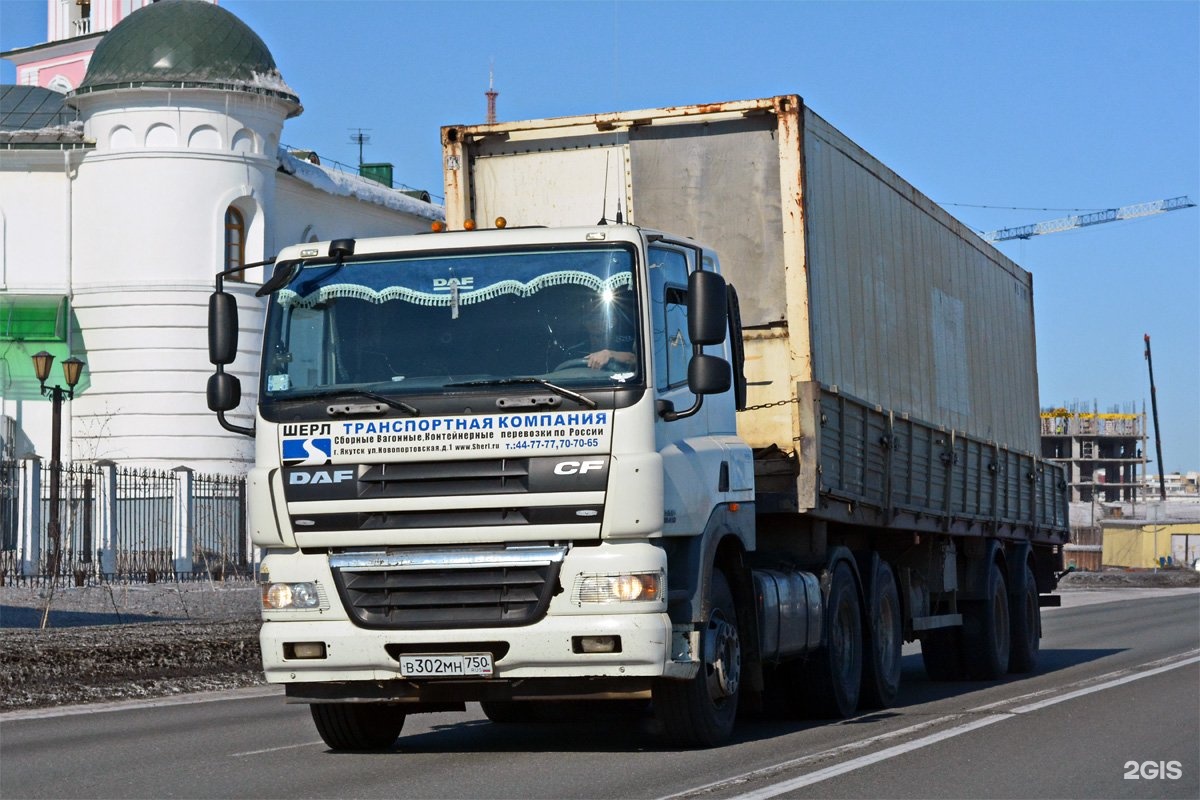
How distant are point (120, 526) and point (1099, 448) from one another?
142829 mm

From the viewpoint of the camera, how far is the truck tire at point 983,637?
1803cm

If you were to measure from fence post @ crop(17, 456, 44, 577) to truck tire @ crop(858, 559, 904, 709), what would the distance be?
1531cm

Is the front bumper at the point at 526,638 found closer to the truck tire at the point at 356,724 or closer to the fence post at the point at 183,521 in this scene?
the truck tire at the point at 356,724

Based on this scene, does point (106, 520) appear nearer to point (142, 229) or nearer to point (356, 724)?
point (142, 229)

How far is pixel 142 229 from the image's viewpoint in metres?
42.2

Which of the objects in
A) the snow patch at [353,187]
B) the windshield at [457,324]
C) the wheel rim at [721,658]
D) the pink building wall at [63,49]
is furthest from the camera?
the pink building wall at [63,49]

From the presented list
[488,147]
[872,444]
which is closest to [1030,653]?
[872,444]

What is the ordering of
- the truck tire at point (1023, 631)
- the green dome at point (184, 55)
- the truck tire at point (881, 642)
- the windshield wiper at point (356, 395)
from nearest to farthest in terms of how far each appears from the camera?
the windshield wiper at point (356, 395) < the truck tire at point (881, 642) < the truck tire at point (1023, 631) < the green dome at point (184, 55)

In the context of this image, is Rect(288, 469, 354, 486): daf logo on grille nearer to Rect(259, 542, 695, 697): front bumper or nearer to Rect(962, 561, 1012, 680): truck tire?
Rect(259, 542, 695, 697): front bumper

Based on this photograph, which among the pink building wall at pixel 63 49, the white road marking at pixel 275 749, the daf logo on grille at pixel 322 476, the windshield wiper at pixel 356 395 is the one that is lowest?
the white road marking at pixel 275 749

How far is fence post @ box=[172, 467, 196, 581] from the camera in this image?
30.9 m

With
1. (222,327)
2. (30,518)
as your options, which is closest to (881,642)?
(222,327)

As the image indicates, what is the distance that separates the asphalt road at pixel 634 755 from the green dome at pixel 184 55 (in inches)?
1143

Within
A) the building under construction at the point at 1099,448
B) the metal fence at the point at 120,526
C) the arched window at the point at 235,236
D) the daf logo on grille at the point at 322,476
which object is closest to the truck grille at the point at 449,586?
the daf logo on grille at the point at 322,476
